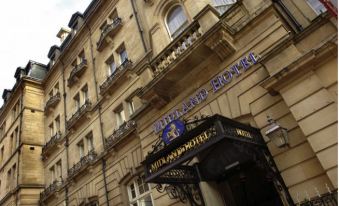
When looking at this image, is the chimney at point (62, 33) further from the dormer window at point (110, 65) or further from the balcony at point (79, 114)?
the dormer window at point (110, 65)

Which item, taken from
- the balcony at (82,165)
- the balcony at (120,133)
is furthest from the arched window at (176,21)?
the balcony at (82,165)

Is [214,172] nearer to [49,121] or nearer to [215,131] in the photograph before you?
[215,131]

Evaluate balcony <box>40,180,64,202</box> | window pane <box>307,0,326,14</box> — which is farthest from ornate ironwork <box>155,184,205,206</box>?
balcony <box>40,180,64,202</box>

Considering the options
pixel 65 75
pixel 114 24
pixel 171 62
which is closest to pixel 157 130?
pixel 171 62

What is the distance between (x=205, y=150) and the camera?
31.0 ft

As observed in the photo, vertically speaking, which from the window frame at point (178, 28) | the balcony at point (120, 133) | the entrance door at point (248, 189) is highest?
the window frame at point (178, 28)

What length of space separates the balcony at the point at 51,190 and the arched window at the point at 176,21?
12392mm

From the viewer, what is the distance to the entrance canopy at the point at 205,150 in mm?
7840

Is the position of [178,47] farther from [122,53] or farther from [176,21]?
[122,53]

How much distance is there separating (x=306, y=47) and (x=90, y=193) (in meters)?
13.3

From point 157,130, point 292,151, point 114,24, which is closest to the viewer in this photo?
point 292,151

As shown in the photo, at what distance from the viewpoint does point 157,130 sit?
40.3ft

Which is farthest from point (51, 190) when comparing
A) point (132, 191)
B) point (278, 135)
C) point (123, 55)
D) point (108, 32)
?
point (278, 135)

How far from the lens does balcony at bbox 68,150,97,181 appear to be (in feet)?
56.7
